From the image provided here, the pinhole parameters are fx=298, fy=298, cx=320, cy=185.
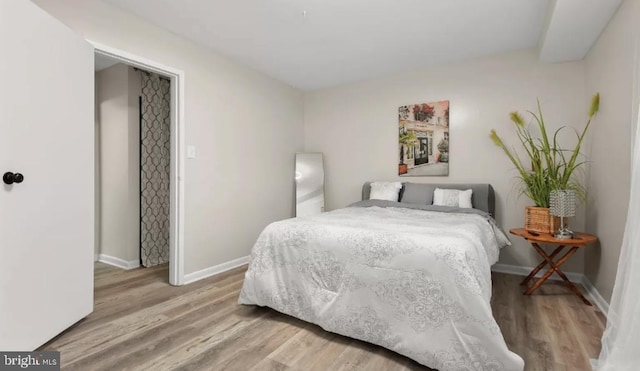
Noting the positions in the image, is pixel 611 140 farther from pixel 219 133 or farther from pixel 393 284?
pixel 219 133

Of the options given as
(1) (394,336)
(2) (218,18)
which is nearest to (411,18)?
(2) (218,18)

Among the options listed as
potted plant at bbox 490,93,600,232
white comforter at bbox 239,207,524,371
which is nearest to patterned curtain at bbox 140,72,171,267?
white comforter at bbox 239,207,524,371

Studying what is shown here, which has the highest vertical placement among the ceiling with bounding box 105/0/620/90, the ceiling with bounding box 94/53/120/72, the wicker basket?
the ceiling with bounding box 105/0/620/90

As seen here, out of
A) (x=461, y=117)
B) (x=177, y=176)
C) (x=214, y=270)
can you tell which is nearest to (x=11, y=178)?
(x=177, y=176)

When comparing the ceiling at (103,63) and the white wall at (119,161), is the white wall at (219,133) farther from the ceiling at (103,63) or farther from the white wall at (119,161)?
the ceiling at (103,63)

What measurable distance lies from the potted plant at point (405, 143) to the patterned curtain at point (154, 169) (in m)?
2.94

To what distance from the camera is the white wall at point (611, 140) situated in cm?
192

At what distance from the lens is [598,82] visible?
8.12 ft

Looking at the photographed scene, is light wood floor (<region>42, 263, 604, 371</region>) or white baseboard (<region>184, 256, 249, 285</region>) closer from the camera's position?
light wood floor (<region>42, 263, 604, 371</region>)

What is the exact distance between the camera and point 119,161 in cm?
345

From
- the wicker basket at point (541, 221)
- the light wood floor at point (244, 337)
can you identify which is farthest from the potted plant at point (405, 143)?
the light wood floor at point (244, 337)

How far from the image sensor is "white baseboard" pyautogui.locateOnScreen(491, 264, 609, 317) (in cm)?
224

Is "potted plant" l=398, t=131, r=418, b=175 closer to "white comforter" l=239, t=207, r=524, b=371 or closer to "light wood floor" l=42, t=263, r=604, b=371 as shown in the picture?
"white comforter" l=239, t=207, r=524, b=371

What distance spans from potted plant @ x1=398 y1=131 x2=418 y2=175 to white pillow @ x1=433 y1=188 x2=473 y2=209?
24.9 inches
